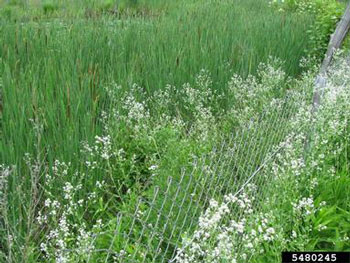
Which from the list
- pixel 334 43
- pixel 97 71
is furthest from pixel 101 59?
pixel 334 43

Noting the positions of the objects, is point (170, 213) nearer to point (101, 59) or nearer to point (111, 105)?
point (111, 105)

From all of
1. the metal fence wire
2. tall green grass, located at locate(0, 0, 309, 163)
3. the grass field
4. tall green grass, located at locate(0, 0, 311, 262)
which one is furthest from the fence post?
the metal fence wire

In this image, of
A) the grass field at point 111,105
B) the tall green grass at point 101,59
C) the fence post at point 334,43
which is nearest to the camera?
the grass field at point 111,105

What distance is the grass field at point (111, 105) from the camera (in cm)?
331

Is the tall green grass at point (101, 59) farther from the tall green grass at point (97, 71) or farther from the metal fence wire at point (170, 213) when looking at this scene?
the metal fence wire at point (170, 213)

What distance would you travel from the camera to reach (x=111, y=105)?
4.38m

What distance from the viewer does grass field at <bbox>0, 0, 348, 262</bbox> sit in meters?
3.31

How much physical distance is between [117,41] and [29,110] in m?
2.25

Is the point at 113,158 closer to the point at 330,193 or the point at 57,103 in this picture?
the point at 57,103

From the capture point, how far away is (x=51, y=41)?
17.9 ft

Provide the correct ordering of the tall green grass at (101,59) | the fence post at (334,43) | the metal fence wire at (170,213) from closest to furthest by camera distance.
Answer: the metal fence wire at (170,213), the tall green grass at (101,59), the fence post at (334,43)

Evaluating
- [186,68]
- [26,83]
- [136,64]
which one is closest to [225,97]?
[186,68]

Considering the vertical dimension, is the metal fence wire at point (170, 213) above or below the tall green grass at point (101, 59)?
below

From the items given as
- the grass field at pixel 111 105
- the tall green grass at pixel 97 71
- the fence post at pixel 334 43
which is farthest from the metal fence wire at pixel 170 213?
the fence post at pixel 334 43
